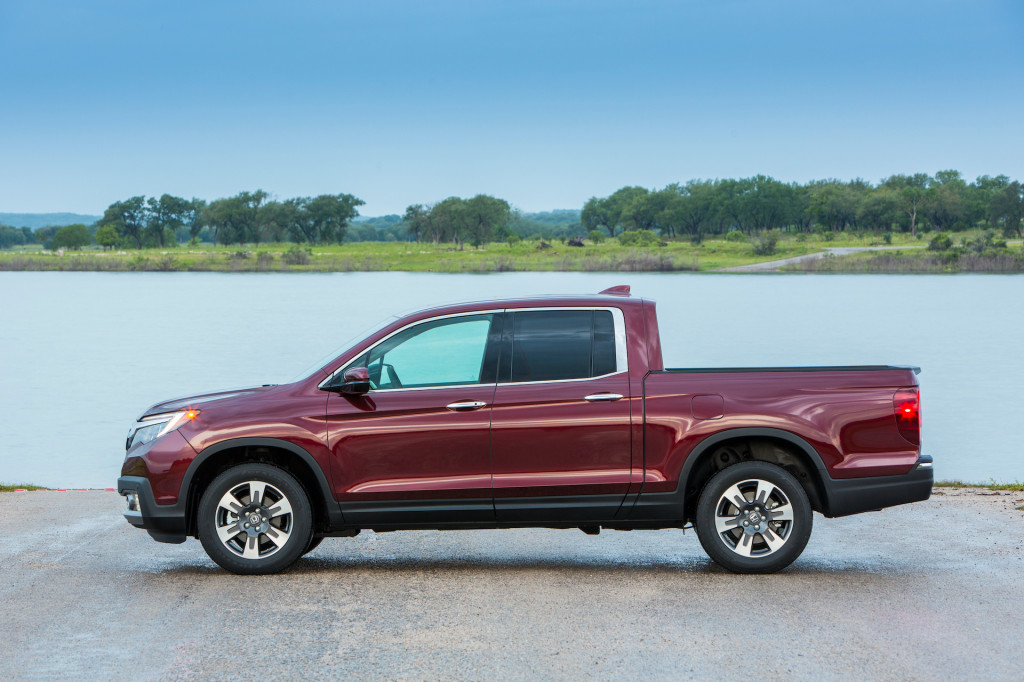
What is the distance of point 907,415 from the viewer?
7535mm

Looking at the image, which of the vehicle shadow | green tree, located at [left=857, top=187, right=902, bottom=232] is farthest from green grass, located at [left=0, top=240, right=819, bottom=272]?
the vehicle shadow

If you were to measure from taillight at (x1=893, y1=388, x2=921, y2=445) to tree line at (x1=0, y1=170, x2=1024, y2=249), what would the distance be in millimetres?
120313

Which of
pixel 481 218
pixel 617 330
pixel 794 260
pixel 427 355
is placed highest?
pixel 481 218

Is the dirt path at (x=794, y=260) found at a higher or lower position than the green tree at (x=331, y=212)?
lower

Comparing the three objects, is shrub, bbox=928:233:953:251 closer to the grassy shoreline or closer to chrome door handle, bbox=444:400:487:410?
the grassy shoreline

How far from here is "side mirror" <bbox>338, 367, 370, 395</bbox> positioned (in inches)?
288

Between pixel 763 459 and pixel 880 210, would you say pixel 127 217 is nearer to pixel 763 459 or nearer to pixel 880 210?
pixel 880 210

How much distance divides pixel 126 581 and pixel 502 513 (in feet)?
8.27

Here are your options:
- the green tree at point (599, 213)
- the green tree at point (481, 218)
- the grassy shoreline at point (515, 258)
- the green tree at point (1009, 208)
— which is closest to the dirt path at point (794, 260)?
the grassy shoreline at point (515, 258)

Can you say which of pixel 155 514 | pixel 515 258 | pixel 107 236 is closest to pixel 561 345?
pixel 155 514

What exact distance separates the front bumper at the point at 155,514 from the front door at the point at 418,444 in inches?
43.4

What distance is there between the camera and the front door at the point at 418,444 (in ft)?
24.5

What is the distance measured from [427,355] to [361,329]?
201 feet

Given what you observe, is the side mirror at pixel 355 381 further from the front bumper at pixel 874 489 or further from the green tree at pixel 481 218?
the green tree at pixel 481 218
